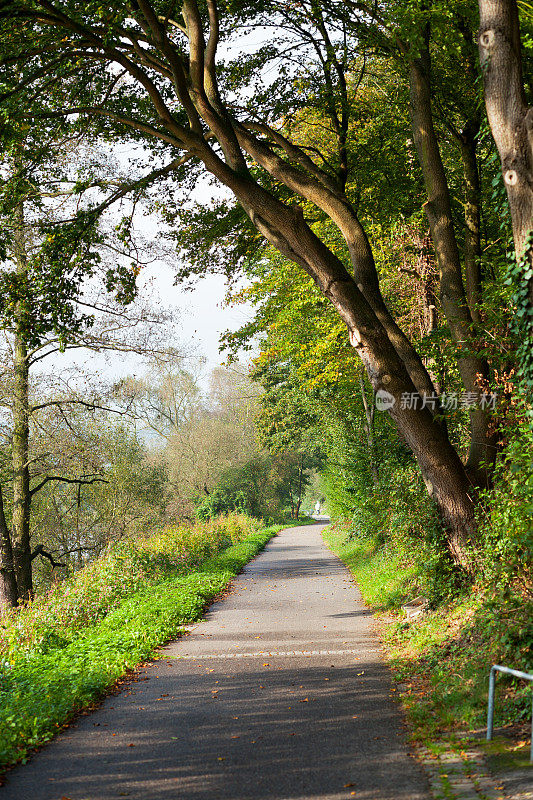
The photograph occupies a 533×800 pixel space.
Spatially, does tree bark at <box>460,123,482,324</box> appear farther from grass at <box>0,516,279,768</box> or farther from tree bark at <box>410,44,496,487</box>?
grass at <box>0,516,279,768</box>

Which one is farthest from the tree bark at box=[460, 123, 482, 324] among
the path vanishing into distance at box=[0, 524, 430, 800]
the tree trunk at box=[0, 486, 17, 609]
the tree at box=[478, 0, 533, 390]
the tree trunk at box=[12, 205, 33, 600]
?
the tree trunk at box=[0, 486, 17, 609]

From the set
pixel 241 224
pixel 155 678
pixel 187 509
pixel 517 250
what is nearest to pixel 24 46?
pixel 241 224

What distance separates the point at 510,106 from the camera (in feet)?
21.6

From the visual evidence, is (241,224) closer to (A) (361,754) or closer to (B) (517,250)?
(B) (517,250)

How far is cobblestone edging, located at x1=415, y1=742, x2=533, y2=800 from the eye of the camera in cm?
477

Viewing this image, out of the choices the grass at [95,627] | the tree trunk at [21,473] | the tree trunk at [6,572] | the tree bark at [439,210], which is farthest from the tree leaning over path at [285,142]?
the tree trunk at [6,572]

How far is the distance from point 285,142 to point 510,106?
18.8 feet

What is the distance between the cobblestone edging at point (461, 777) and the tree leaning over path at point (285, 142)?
4279 millimetres

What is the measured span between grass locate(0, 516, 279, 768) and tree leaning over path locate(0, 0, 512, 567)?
197 inches

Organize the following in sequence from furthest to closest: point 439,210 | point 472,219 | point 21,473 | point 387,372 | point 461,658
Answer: point 21,473 < point 472,219 < point 439,210 < point 387,372 < point 461,658

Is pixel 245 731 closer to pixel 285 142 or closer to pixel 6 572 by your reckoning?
pixel 285 142

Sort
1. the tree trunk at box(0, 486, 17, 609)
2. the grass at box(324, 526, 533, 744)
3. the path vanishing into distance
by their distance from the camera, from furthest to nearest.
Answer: the tree trunk at box(0, 486, 17, 609)
the grass at box(324, 526, 533, 744)
the path vanishing into distance

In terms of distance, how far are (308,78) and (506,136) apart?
8.57m

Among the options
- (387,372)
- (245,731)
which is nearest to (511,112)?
(387,372)
